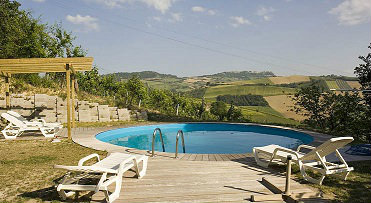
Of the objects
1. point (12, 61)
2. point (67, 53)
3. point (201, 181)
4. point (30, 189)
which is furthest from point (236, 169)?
point (67, 53)

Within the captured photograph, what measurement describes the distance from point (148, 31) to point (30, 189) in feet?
74.8

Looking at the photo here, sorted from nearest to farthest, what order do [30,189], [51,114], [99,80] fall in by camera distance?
[30,189] < [51,114] < [99,80]

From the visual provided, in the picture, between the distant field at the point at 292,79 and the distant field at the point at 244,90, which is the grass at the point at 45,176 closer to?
the distant field at the point at 292,79

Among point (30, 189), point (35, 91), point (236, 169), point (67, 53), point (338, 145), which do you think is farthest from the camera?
point (67, 53)

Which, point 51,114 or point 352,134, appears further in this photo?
point 51,114

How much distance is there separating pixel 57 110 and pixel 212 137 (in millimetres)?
7599

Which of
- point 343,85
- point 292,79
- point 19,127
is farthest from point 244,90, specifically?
point 19,127

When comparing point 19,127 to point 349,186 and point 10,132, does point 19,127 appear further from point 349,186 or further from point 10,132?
point 349,186

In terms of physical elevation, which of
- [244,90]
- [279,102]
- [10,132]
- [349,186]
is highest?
[244,90]

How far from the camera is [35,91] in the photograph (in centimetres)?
1350

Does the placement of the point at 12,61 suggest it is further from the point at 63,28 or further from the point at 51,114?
the point at 63,28

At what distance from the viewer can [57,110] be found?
1201 cm

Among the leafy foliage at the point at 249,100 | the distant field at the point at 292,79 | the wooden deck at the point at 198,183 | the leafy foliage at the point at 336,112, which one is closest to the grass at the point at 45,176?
the wooden deck at the point at 198,183

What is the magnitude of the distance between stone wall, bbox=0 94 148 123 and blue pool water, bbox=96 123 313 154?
2.51 metres
